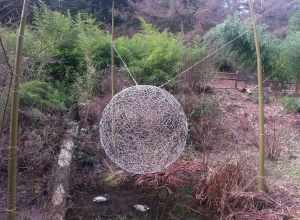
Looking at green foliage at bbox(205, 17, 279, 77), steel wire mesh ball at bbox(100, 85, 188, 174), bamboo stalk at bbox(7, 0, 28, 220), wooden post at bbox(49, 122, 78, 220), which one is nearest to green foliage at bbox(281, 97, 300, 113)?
green foliage at bbox(205, 17, 279, 77)

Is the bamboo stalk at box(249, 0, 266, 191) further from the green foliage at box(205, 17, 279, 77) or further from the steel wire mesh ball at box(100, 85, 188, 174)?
the green foliage at box(205, 17, 279, 77)

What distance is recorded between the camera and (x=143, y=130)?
4.14 metres

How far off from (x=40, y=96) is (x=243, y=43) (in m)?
4.49

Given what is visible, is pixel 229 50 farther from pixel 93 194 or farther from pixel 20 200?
pixel 20 200

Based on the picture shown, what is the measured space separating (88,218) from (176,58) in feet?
10.9

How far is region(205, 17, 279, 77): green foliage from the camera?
782cm

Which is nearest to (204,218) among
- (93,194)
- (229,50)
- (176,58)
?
(93,194)

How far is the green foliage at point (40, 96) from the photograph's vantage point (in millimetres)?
4611

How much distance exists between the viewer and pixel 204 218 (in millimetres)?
3557

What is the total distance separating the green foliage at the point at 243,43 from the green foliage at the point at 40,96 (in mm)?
3685

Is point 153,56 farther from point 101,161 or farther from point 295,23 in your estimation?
point 295,23

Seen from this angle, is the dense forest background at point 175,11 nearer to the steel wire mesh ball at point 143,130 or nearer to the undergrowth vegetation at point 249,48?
the undergrowth vegetation at point 249,48

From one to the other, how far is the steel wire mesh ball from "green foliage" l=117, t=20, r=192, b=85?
5.77 feet

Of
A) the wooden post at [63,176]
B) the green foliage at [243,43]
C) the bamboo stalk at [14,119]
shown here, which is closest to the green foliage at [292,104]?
the green foliage at [243,43]
